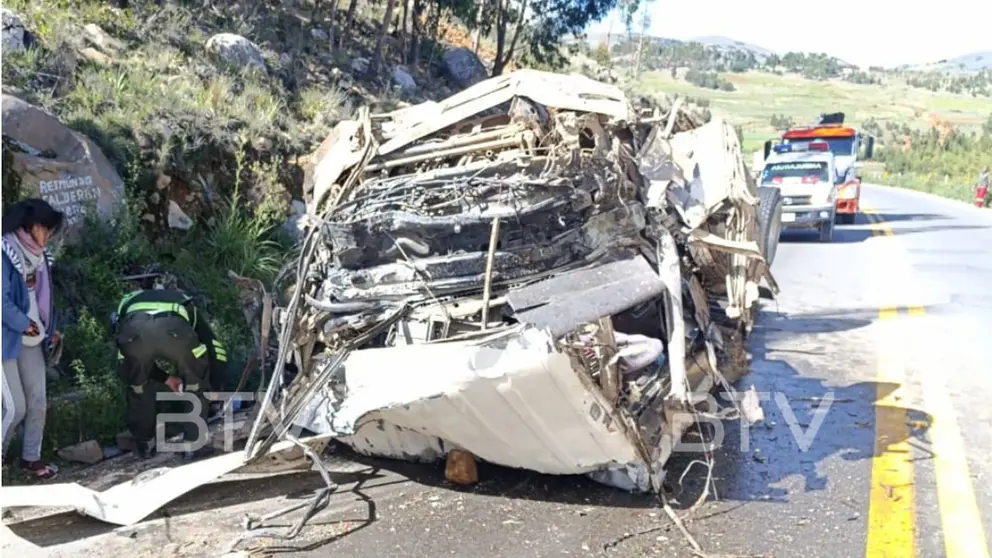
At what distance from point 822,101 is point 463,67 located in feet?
322

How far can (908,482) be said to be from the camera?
4320 millimetres

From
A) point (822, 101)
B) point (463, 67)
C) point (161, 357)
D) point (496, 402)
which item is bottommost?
point (161, 357)

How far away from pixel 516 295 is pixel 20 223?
9.16 ft

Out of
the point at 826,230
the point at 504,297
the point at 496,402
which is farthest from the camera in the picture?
the point at 826,230

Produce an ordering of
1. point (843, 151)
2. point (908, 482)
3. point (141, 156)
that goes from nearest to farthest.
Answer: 1. point (908, 482)
2. point (141, 156)
3. point (843, 151)

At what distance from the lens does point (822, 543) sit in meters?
3.67

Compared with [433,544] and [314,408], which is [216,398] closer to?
[314,408]

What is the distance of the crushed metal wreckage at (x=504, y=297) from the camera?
3.78m

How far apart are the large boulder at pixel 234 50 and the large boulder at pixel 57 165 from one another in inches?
177

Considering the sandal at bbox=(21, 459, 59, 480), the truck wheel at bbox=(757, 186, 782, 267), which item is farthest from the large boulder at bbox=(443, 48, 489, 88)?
the sandal at bbox=(21, 459, 59, 480)

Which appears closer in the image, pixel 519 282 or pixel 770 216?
pixel 519 282
